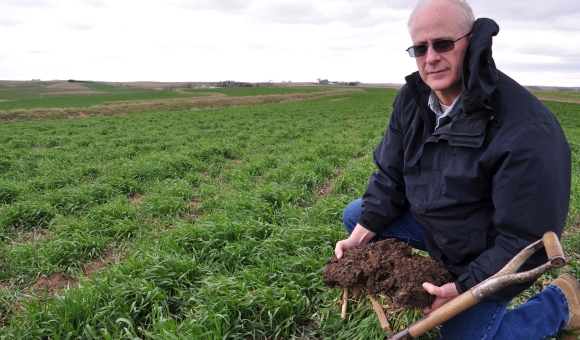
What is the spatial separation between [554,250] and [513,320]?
0.99 m

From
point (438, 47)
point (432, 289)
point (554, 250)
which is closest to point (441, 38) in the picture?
point (438, 47)

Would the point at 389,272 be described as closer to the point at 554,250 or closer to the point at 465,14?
the point at 554,250

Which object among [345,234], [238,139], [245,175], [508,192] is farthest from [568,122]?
[508,192]

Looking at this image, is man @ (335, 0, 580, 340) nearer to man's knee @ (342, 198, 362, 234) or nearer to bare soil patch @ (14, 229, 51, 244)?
man's knee @ (342, 198, 362, 234)

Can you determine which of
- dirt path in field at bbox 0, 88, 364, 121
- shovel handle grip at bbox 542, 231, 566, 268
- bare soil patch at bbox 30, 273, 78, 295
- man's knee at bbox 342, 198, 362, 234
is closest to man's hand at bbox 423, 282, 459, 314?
shovel handle grip at bbox 542, 231, 566, 268

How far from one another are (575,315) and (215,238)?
343 centimetres

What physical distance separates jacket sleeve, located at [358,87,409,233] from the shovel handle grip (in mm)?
1197

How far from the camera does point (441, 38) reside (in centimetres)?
240

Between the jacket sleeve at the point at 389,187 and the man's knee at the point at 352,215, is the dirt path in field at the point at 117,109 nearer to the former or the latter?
the man's knee at the point at 352,215

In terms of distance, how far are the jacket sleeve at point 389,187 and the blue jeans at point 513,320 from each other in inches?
34.3

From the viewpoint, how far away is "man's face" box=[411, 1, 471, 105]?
2.37 meters

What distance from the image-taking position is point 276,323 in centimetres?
304

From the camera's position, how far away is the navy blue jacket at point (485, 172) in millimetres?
2021

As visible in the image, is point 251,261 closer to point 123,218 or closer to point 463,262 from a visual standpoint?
point 463,262
